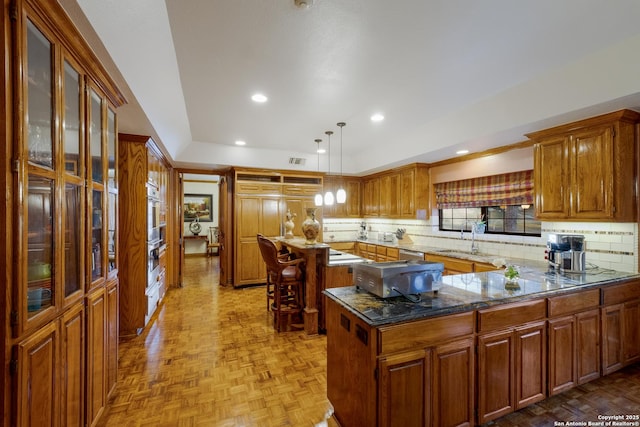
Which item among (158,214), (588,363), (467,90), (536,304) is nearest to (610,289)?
(588,363)

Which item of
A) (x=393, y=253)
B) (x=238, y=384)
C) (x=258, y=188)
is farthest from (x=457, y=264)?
(x=258, y=188)

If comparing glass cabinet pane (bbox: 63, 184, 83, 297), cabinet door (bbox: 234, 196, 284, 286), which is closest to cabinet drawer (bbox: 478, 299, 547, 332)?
glass cabinet pane (bbox: 63, 184, 83, 297)

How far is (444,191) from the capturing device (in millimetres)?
4785

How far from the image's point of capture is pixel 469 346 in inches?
67.0

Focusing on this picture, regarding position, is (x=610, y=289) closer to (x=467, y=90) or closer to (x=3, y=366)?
(x=467, y=90)

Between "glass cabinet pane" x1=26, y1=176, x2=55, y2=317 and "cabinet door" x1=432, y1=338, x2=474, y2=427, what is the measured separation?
2.00 metres

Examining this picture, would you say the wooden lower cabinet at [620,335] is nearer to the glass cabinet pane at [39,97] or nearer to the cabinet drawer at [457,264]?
the cabinet drawer at [457,264]

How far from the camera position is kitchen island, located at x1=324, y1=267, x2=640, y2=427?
59.2 inches

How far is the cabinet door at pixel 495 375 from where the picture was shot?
5.72ft

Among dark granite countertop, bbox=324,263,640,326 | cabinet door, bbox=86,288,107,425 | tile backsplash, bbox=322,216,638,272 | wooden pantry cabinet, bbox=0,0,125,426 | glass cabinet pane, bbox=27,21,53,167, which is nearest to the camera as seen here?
wooden pantry cabinet, bbox=0,0,125,426

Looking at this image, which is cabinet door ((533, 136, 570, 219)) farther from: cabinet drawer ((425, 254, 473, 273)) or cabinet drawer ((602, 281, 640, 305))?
cabinet drawer ((425, 254, 473, 273))

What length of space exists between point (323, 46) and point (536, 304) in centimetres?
244

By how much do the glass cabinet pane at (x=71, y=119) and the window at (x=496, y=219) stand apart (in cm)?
458

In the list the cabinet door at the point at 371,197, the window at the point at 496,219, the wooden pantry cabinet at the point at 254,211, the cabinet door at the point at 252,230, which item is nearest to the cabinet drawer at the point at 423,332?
the window at the point at 496,219
